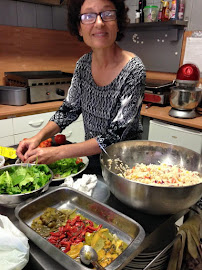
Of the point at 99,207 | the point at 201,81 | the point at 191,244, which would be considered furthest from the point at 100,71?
the point at 201,81

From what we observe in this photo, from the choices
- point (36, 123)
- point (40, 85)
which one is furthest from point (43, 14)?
point (36, 123)

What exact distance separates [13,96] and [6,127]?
0.35 metres

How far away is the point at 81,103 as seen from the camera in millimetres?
1572

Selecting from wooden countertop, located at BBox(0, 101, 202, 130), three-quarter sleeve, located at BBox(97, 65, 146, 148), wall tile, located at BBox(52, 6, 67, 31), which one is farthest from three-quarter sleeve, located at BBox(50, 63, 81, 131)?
wall tile, located at BBox(52, 6, 67, 31)

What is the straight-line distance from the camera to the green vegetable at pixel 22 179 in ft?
3.04

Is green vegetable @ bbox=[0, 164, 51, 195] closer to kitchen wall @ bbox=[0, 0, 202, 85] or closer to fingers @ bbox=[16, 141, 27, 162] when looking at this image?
fingers @ bbox=[16, 141, 27, 162]

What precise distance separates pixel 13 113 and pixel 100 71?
1299mm

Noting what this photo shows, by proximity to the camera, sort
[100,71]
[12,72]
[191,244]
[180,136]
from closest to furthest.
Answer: [191,244], [100,71], [180,136], [12,72]

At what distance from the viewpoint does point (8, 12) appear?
8.98 feet

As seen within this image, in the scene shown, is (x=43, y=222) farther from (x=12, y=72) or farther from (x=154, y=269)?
(x=12, y=72)

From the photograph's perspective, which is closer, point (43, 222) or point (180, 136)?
point (43, 222)

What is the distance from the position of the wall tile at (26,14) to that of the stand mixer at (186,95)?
1893 millimetres

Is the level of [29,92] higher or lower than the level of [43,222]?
higher

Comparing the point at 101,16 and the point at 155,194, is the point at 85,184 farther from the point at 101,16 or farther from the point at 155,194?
the point at 101,16
